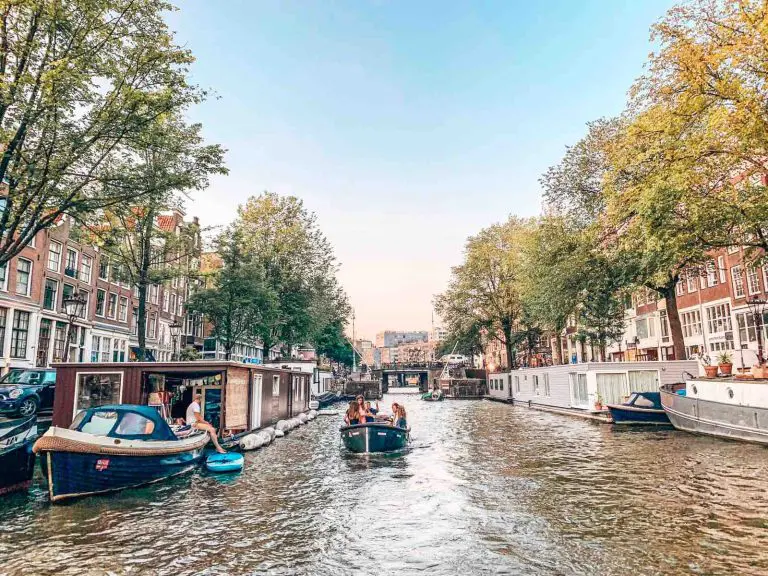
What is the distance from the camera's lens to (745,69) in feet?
70.1

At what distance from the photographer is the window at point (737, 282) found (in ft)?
127

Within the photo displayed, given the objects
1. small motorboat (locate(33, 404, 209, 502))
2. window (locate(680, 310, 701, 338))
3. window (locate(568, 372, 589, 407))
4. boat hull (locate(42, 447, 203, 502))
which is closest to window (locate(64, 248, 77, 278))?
small motorboat (locate(33, 404, 209, 502))

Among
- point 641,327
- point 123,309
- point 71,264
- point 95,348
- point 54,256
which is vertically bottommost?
point 95,348

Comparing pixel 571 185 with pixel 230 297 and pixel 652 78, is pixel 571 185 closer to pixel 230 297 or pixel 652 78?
pixel 652 78

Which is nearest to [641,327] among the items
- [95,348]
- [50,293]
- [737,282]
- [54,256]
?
[737,282]

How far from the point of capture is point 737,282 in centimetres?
3903

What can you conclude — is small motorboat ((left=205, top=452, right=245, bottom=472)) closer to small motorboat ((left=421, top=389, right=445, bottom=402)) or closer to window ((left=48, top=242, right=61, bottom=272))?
window ((left=48, top=242, right=61, bottom=272))

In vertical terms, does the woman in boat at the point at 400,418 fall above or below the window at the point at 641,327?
below

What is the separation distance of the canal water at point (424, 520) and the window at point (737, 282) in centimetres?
2272

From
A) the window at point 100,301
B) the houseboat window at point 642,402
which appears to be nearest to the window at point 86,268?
the window at point 100,301

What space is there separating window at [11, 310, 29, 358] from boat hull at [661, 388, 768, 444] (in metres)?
40.0

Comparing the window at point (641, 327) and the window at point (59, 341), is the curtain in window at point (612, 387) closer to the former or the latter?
the window at point (641, 327)

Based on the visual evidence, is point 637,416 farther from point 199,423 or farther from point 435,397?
point 435,397

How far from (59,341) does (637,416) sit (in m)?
40.2
